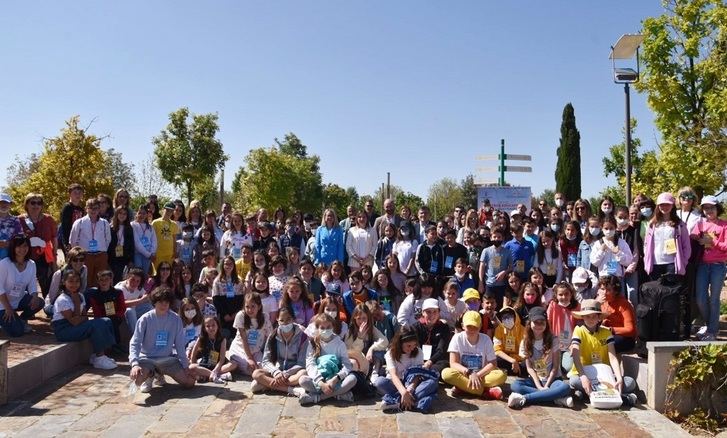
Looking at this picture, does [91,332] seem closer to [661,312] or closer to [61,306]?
[61,306]

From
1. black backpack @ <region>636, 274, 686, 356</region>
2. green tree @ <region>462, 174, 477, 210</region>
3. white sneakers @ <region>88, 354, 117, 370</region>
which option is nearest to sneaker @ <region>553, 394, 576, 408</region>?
black backpack @ <region>636, 274, 686, 356</region>

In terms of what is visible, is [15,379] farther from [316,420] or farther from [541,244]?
[541,244]

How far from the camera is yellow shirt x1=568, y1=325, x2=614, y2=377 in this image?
6.35m

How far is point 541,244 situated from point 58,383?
663 cm

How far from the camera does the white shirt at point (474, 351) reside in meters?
6.41

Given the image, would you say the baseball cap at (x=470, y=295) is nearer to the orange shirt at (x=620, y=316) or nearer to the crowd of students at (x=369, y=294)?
the crowd of students at (x=369, y=294)

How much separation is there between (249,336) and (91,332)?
2.10 metres

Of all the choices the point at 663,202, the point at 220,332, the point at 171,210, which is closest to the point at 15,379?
the point at 220,332

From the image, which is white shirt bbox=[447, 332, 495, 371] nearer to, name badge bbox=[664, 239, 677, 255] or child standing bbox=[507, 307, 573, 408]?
child standing bbox=[507, 307, 573, 408]

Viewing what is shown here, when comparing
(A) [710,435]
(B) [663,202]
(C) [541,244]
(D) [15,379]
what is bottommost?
(A) [710,435]

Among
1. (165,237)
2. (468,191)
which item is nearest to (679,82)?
(165,237)

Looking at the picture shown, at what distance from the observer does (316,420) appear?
5523 millimetres

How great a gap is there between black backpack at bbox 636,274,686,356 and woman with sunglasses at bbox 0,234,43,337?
25.4 ft

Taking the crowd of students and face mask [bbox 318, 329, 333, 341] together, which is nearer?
the crowd of students
